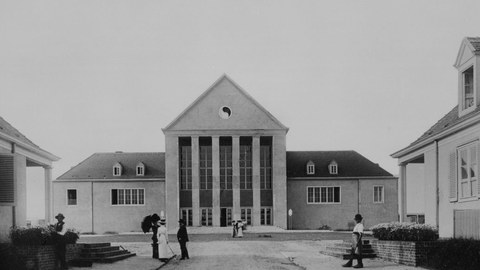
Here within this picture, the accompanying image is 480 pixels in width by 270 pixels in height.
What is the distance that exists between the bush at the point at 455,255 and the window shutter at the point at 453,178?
2.94 m

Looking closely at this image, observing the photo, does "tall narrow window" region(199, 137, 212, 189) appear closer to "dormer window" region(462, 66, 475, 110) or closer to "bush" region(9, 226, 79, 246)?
"dormer window" region(462, 66, 475, 110)

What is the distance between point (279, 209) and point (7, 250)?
39.9m

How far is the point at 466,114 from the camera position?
22.0m

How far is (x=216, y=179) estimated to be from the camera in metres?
56.1

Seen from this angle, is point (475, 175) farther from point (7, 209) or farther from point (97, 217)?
point (97, 217)

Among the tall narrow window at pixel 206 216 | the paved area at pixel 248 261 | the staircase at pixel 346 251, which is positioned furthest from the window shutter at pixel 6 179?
the tall narrow window at pixel 206 216

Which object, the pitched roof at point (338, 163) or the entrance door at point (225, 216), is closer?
the entrance door at point (225, 216)

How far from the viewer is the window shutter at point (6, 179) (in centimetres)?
2020

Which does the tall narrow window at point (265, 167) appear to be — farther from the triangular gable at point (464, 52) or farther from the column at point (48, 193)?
the triangular gable at point (464, 52)

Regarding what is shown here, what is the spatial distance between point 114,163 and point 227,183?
39.8 ft

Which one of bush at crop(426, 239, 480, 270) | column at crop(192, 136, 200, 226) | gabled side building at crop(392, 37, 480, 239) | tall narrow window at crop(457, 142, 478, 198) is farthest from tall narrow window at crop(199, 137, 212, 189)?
bush at crop(426, 239, 480, 270)

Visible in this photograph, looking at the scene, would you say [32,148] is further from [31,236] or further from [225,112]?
[225,112]

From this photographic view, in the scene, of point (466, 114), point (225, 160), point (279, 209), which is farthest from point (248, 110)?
point (466, 114)

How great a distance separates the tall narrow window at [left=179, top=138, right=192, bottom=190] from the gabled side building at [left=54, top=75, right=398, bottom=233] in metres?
0.09
